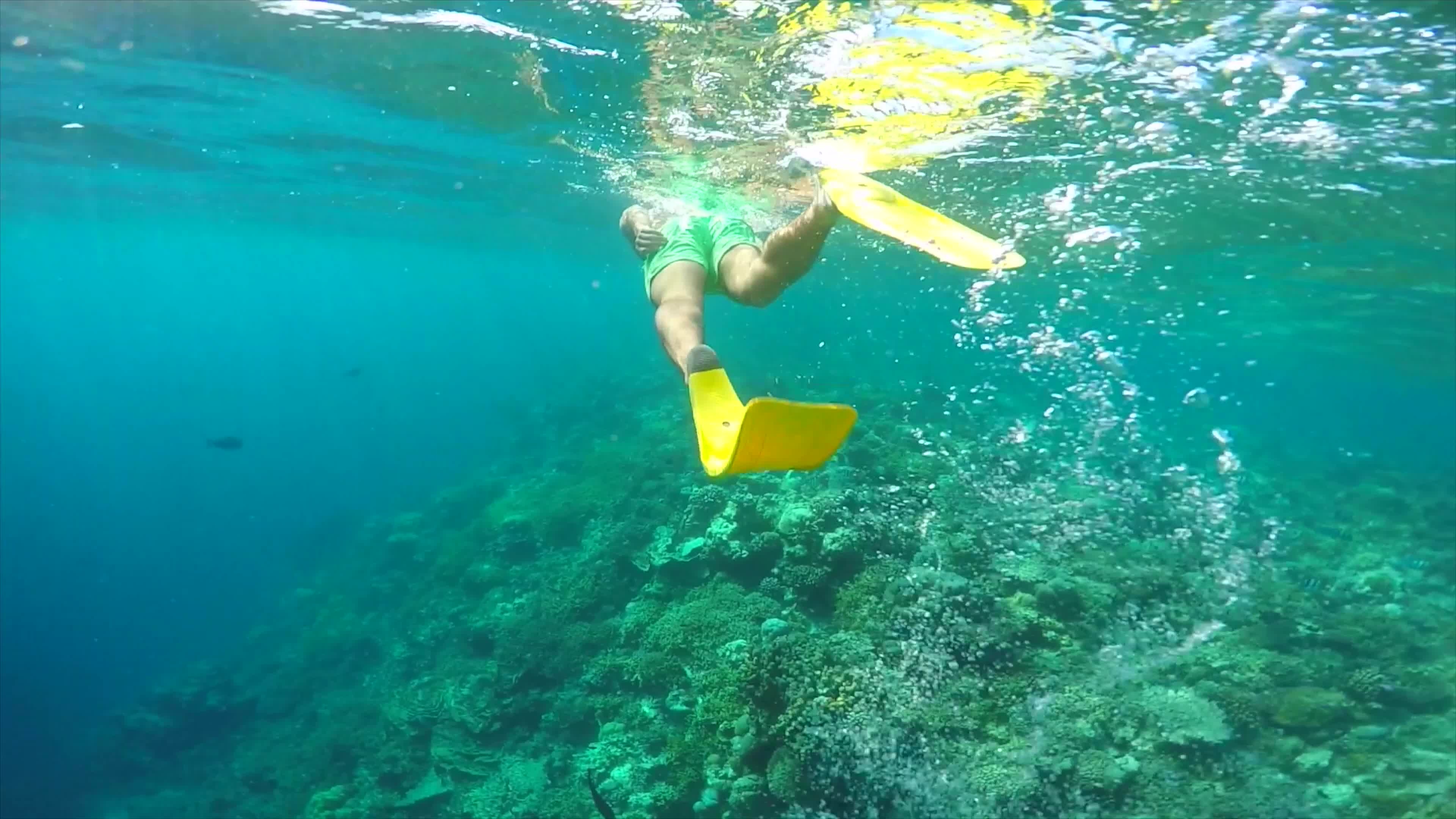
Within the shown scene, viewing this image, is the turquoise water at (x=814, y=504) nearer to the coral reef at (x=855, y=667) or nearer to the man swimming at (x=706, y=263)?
the coral reef at (x=855, y=667)

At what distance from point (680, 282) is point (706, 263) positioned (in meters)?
0.72

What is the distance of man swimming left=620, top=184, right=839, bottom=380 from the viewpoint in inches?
222

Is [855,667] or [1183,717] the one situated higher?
[855,667]

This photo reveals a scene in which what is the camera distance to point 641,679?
9.70m

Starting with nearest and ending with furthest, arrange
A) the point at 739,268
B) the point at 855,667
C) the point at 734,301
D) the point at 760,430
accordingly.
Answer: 1. the point at 760,430
2. the point at 739,268
3. the point at 734,301
4. the point at 855,667

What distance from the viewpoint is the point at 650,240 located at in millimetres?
7613

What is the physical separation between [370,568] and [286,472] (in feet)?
128

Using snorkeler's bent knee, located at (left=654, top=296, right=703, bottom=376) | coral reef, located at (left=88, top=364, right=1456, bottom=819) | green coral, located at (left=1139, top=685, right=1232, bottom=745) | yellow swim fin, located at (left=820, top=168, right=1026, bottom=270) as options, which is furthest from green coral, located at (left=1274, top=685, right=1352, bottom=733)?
snorkeler's bent knee, located at (left=654, top=296, right=703, bottom=376)

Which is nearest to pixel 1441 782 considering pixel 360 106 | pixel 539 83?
pixel 539 83

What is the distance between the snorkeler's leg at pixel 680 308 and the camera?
5.70 metres

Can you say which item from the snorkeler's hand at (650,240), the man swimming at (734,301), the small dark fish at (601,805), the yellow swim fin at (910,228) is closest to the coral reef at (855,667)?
the small dark fish at (601,805)

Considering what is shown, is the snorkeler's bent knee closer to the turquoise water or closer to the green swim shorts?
the green swim shorts

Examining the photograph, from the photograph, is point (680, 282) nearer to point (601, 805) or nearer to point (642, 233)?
point (642, 233)

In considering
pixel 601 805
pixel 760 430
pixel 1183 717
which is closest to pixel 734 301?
pixel 760 430
